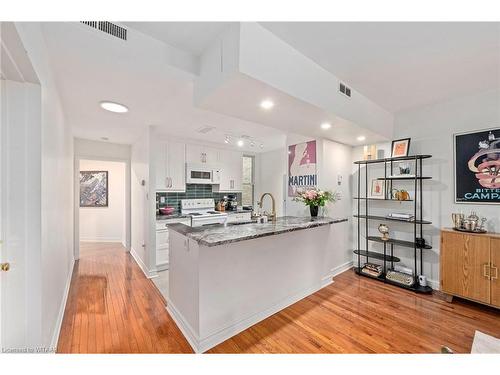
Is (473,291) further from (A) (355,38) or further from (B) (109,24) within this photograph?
(B) (109,24)

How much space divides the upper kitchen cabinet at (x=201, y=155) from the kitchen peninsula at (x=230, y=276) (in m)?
2.31

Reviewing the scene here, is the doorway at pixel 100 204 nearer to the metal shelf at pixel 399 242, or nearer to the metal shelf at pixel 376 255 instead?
the metal shelf at pixel 376 255

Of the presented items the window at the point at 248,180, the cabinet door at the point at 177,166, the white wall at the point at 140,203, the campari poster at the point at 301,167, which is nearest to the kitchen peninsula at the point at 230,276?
the campari poster at the point at 301,167

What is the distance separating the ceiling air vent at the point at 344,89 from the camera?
231 centimetres

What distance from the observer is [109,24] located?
1562 mm

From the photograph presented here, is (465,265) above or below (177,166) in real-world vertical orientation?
below

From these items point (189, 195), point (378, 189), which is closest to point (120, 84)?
point (189, 195)

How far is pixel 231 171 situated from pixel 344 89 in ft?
10.3

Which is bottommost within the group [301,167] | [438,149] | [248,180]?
[248,180]

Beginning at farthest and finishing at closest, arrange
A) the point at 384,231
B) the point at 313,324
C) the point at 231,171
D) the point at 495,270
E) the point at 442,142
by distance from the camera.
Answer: the point at 231,171 < the point at 384,231 < the point at 442,142 < the point at 495,270 < the point at 313,324

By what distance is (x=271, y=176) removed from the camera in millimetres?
5645

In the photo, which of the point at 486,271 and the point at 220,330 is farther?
the point at 486,271

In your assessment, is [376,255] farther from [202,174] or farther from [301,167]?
[202,174]

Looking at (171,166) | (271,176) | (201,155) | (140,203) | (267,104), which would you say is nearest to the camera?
(267,104)
